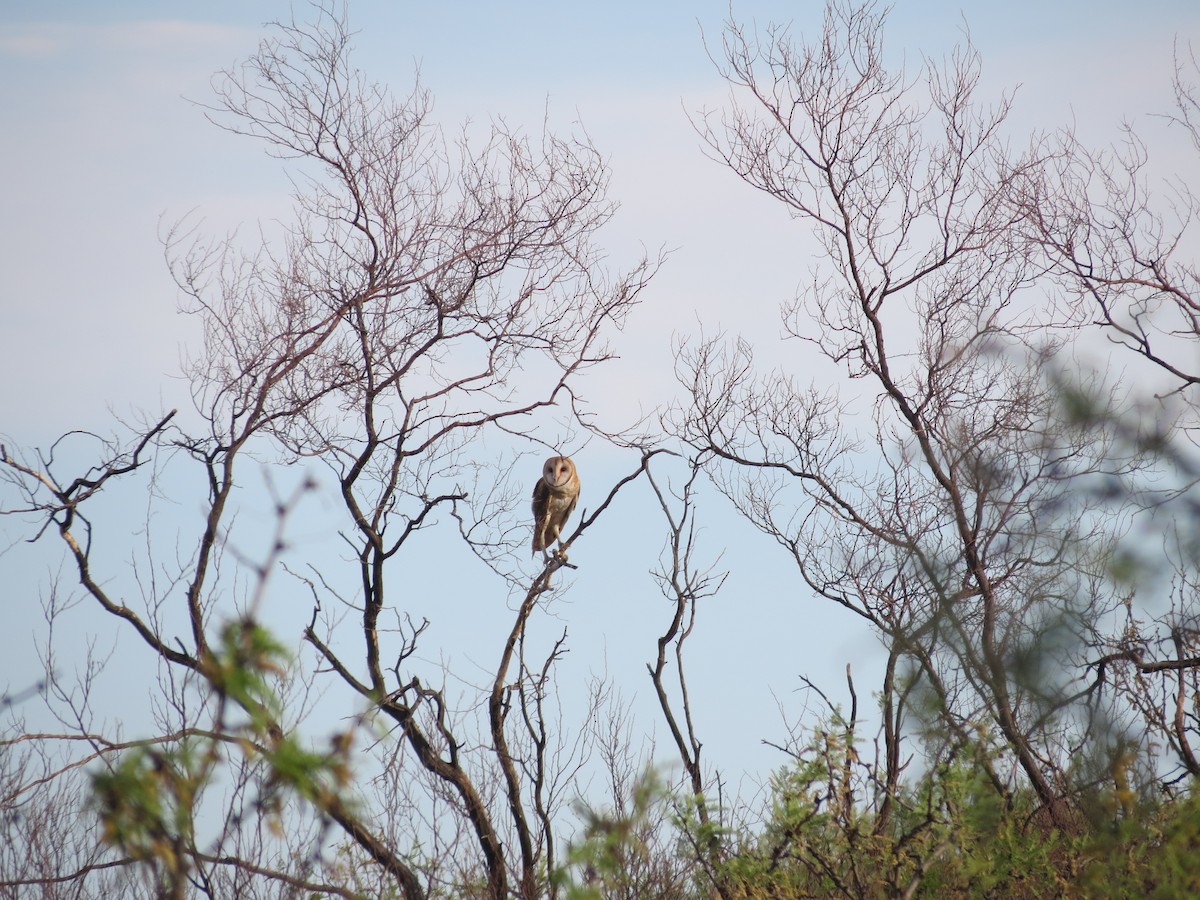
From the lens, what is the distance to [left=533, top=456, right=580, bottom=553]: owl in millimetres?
11137

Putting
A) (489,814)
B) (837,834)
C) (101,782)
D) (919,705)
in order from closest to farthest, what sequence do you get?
(101,782), (919,705), (837,834), (489,814)

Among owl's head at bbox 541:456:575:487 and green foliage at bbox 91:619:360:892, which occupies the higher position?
owl's head at bbox 541:456:575:487

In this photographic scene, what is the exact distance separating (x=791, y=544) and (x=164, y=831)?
840cm

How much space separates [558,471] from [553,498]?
29cm

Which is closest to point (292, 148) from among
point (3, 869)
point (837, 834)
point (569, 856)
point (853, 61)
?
point (853, 61)

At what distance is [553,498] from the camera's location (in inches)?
442

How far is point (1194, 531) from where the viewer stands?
2639 millimetres

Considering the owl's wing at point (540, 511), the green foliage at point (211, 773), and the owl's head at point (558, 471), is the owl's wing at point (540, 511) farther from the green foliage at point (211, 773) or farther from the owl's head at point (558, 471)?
the green foliage at point (211, 773)

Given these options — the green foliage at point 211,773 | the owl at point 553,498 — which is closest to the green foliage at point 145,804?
the green foliage at point 211,773

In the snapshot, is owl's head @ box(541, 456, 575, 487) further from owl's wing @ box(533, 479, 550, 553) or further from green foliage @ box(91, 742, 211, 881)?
green foliage @ box(91, 742, 211, 881)

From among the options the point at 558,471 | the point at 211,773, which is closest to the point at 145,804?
the point at 211,773

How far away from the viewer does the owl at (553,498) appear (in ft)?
36.5

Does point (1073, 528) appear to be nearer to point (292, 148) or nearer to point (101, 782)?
point (101, 782)

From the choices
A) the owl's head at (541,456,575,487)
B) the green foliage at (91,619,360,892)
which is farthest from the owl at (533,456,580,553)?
the green foliage at (91,619,360,892)
